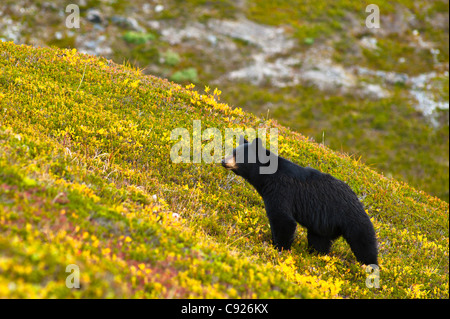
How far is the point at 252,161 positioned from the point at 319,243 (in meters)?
2.71

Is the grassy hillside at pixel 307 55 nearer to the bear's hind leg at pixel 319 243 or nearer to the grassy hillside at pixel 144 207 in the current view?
the grassy hillside at pixel 144 207

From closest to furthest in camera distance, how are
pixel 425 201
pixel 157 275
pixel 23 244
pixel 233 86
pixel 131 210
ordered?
1. pixel 23 244
2. pixel 157 275
3. pixel 131 210
4. pixel 425 201
5. pixel 233 86

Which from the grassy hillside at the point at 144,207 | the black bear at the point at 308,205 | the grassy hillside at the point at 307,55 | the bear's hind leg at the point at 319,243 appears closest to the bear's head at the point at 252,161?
the black bear at the point at 308,205

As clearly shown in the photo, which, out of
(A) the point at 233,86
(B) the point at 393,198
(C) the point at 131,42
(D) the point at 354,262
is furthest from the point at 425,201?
(C) the point at 131,42

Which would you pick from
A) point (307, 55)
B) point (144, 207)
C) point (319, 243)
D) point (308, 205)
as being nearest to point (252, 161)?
point (308, 205)

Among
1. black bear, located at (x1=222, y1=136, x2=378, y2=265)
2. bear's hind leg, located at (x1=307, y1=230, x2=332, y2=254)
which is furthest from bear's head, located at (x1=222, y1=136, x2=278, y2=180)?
bear's hind leg, located at (x1=307, y1=230, x2=332, y2=254)

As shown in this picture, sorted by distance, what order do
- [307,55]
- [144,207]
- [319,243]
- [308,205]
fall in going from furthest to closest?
[307,55] < [319,243] < [308,205] < [144,207]

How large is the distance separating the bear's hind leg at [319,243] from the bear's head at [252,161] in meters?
2.01

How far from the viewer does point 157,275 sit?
495cm

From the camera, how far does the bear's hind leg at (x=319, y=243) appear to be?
8.38m

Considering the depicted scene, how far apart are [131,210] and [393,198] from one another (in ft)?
33.5

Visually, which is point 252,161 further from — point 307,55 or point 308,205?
point 307,55

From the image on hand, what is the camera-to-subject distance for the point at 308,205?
809cm

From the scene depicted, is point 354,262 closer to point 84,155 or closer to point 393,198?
point 393,198
